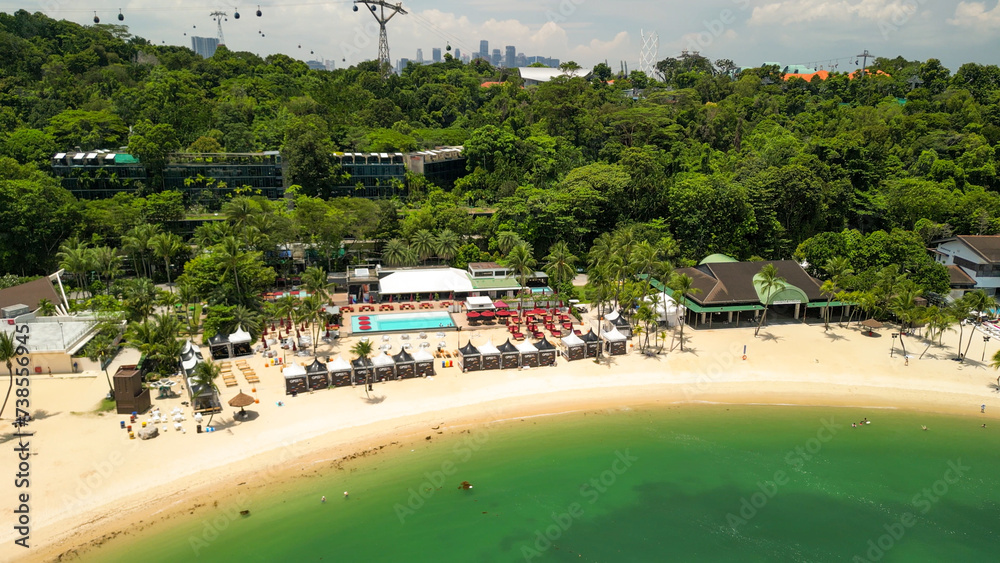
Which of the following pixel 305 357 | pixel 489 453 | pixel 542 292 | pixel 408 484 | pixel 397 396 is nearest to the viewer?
pixel 408 484

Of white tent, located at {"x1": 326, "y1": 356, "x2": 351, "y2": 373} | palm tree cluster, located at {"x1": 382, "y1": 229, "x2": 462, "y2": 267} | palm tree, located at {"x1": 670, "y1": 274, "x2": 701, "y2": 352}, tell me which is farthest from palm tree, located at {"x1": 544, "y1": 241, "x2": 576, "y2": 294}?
white tent, located at {"x1": 326, "y1": 356, "x2": 351, "y2": 373}

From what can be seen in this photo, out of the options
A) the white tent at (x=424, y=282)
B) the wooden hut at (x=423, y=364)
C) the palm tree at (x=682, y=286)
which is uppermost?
the palm tree at (x=682, y=286)

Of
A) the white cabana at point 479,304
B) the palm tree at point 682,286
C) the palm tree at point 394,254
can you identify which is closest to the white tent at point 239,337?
the white cabana at point 479,304

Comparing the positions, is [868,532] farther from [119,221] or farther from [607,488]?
[119,221]

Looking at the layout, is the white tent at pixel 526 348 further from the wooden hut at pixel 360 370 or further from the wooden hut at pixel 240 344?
the wooden hut at pixel 240 344

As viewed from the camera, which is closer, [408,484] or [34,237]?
[408,484]

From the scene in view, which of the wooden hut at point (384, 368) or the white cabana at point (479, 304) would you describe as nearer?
the wooden hut at point (384, 368)

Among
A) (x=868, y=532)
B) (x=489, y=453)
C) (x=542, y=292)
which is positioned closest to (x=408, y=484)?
(x=489, y=453)
